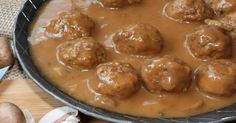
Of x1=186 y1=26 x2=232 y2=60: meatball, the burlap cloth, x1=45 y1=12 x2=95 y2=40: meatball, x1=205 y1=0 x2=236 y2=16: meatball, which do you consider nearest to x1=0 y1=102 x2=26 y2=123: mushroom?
the burlap cloth

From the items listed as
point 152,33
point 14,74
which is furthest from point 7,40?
point 152,33

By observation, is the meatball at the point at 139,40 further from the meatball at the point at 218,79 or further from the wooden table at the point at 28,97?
the wooden table at the point at 28,97

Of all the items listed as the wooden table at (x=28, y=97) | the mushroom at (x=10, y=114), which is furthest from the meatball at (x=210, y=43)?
the mushroom at (x=10, y=114)

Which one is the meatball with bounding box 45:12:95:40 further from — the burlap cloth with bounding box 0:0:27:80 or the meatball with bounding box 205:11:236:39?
the meatball with bounding box 205:11:236:39

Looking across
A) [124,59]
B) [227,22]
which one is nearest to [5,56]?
[124,59]

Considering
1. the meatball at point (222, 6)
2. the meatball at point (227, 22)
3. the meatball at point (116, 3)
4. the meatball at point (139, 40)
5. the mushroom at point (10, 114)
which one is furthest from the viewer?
the meatball at point (116, 3)

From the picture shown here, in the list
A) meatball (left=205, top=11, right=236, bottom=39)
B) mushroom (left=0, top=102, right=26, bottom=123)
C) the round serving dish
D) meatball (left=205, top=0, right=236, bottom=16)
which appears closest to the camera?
the round serving dish

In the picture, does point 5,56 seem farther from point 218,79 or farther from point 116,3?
point 218,79

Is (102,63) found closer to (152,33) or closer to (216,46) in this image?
Answer: (152,33)
